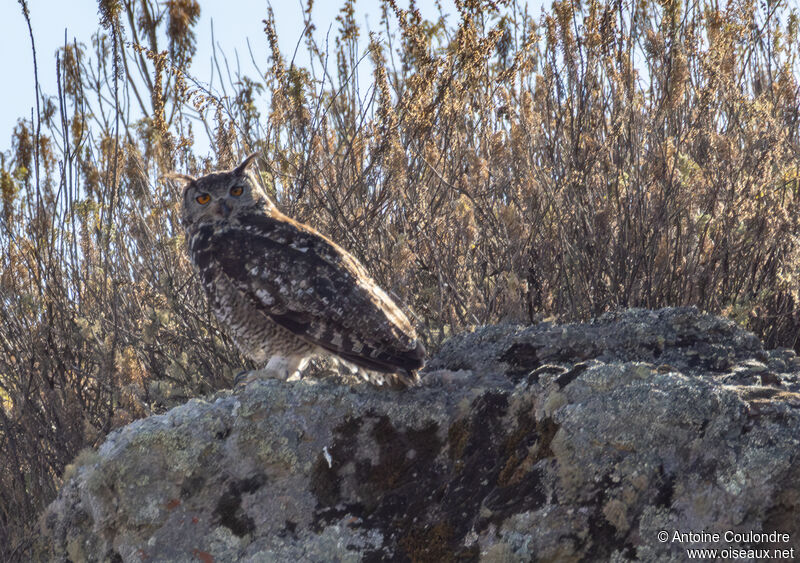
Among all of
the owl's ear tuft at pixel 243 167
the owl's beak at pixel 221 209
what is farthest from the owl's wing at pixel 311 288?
the owl's ear tuft at pixel 243 167

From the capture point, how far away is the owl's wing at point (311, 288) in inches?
116

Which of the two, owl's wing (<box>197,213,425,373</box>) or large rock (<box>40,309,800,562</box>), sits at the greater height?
owl's wing (<box>197,213,425,373</box>)

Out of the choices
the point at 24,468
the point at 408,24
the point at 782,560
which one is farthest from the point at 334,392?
the point at 24,468

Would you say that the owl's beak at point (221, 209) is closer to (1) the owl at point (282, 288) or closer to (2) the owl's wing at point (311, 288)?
(1) the owl at point (282, 288)

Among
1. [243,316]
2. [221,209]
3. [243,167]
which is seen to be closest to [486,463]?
[243,316]

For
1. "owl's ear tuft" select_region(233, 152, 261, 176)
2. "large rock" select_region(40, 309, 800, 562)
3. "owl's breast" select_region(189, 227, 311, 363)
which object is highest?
"owl's ear tuft" select_region(233, 152, 261, 176)

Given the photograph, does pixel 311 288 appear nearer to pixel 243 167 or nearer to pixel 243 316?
pixel 243 316

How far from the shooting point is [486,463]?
7.33ft

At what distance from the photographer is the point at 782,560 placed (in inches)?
68.2

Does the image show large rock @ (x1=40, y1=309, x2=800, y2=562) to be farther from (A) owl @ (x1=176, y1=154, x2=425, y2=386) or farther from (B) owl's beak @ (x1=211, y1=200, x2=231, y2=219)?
(B) owl's beak @ (x1=211, y1=200, x2=231, y2=219)

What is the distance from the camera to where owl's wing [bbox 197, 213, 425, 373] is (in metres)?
2.94

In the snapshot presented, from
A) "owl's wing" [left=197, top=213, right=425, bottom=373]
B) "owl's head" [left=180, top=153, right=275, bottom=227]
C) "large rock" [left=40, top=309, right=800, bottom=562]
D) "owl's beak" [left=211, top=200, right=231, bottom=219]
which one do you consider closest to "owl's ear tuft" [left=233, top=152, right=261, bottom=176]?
"owl's head" [left=180, top=153, right=275, bottom=227]

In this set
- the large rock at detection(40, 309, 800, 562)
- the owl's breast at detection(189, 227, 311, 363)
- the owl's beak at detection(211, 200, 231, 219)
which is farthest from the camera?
the owl's beak at detection(211, 200, 231, 219)

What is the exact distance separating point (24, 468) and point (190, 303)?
3.91 ft
